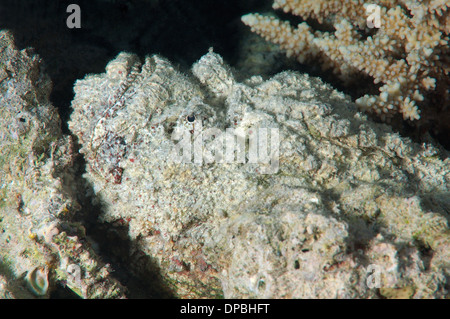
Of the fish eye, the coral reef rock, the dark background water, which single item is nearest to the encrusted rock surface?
the fish eye

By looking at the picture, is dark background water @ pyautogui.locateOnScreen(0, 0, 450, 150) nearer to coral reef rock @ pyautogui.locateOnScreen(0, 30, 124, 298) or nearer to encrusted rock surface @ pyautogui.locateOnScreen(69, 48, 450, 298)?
coral reef rock @ pyautogui.locateOnScreen(0, 30, 124, 298)

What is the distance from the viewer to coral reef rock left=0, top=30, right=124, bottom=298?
2035 mm

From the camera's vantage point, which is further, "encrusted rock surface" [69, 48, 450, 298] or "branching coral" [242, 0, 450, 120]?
"branching coral" [242, 0, 450, 120]

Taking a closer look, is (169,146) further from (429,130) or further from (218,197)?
(429,130)

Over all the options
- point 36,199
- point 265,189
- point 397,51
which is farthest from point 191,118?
point 397,51

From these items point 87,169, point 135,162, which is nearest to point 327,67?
point 135,162

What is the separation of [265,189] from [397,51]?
1.75 m

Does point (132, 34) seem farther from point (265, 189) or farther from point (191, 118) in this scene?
point (265, 189)

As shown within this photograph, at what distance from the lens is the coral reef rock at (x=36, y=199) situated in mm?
2035

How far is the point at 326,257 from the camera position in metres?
1.46

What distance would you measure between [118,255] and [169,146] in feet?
3.32

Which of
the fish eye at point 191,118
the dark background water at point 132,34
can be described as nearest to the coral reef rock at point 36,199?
the dark background water at point 132,34

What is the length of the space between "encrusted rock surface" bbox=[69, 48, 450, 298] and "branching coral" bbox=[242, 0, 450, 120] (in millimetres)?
324

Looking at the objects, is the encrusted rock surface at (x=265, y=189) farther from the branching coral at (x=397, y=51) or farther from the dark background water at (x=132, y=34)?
the dark background water at (x=132, y=34)
